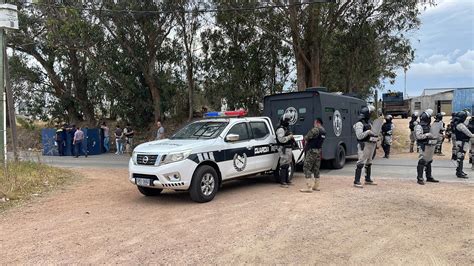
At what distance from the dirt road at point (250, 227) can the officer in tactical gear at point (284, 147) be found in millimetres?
560

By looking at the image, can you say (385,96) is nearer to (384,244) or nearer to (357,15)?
(357,15)

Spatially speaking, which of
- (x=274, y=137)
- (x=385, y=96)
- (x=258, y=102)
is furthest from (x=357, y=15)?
(x=385, y=96)

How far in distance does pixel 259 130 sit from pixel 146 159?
121 inches

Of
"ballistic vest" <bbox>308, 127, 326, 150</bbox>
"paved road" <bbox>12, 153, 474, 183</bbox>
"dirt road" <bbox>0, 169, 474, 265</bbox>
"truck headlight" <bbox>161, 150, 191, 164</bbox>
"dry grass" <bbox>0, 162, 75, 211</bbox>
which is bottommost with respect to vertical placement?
"dirt road" <bbox>0, 169, 474, 265</bbox>

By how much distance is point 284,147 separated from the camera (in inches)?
400

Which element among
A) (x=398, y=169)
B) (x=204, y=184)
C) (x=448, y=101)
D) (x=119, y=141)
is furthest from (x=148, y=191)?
(x=448, y=101)

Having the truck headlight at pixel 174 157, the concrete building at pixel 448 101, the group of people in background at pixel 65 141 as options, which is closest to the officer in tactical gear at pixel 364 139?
the truck headlight at pixel 174 157

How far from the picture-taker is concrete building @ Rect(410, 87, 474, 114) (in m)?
37.1

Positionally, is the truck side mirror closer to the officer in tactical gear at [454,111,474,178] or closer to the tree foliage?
the officer in tactical gear at [454,111,474,178]

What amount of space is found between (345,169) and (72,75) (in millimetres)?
19023

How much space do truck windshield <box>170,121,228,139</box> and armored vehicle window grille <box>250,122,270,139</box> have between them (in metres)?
0.85

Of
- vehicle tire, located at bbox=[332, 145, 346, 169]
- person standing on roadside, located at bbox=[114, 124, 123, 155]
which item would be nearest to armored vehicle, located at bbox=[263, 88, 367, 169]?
vehicle tire, located at bbox=[332, 145, 346, 169]

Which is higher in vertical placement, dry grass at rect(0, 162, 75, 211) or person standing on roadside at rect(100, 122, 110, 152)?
person standing on roadside at rect(100, 122, 110, 152)

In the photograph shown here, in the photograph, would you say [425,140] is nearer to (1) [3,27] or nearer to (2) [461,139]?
(2) [461,139]
